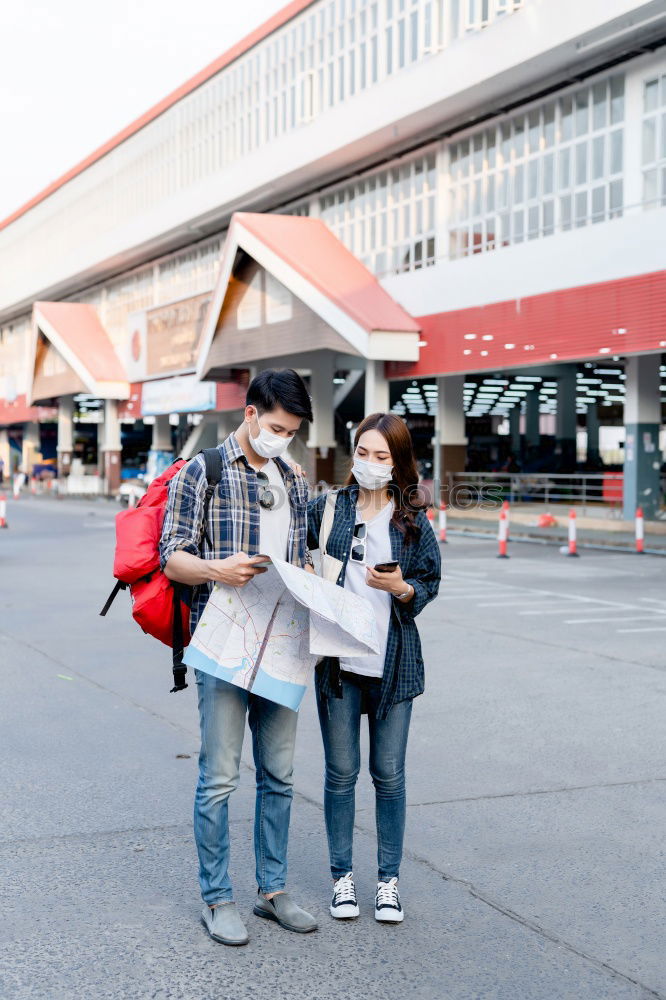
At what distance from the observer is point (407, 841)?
4941 mm

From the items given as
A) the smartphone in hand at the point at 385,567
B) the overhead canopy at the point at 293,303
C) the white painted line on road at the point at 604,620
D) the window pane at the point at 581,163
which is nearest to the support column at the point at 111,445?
the overhead canopy at the point at 293,303

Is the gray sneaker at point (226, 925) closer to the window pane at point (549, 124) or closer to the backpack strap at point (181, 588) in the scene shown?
the backpack strap at point (181, 588)

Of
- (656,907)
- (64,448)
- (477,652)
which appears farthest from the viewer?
(64,448)

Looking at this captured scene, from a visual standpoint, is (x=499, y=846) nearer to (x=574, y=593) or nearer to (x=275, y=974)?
(x=275, y=974)

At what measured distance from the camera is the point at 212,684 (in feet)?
12.8

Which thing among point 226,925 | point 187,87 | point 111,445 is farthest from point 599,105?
point 111,445

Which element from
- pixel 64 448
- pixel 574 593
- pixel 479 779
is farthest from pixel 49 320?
pixel 479 779

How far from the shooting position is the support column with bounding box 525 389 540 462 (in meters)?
47.1

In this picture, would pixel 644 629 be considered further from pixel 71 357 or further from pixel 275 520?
pixel 71 357

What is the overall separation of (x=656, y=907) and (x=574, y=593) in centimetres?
1046

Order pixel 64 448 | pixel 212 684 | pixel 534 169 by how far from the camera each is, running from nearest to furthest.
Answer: pixel 212 684
pixel 534 169
pixel 64 448

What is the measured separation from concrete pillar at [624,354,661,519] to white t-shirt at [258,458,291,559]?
73.0 ft

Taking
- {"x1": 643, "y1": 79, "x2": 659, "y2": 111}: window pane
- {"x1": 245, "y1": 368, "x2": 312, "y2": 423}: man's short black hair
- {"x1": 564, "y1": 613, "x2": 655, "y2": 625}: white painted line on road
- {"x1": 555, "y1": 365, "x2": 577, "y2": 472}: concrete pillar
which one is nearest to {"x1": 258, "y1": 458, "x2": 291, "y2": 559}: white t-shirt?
{"x1": 245, "y1": 368, "x2": 312, "y2": 423}: man's short black hair

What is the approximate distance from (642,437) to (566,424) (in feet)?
51.9
